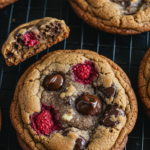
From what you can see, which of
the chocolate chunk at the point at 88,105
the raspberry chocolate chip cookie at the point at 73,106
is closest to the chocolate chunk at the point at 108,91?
the raspberry chocolate chip cookie at the point at 73,106

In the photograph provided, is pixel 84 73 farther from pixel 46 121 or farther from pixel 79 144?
pixel 79 144

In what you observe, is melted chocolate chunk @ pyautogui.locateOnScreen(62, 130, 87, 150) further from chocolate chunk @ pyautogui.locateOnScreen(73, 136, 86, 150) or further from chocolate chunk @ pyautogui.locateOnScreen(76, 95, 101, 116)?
chocolate chunk @ pyautogui.locateOnScreen(76, 95, 101, 116)

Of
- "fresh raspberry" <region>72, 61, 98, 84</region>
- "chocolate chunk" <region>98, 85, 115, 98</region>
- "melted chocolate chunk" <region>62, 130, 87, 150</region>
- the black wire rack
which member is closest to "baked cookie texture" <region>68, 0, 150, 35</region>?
the black wire rack

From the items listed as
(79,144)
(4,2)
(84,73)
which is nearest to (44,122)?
(79,144)

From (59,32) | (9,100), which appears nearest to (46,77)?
(59,32)

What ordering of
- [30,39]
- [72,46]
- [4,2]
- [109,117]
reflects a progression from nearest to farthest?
[109,117] → [30,39] → [4,2] → [72,46]

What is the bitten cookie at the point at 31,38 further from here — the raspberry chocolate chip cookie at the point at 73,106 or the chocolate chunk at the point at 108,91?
the chocolate chunk at the point at 108,91
